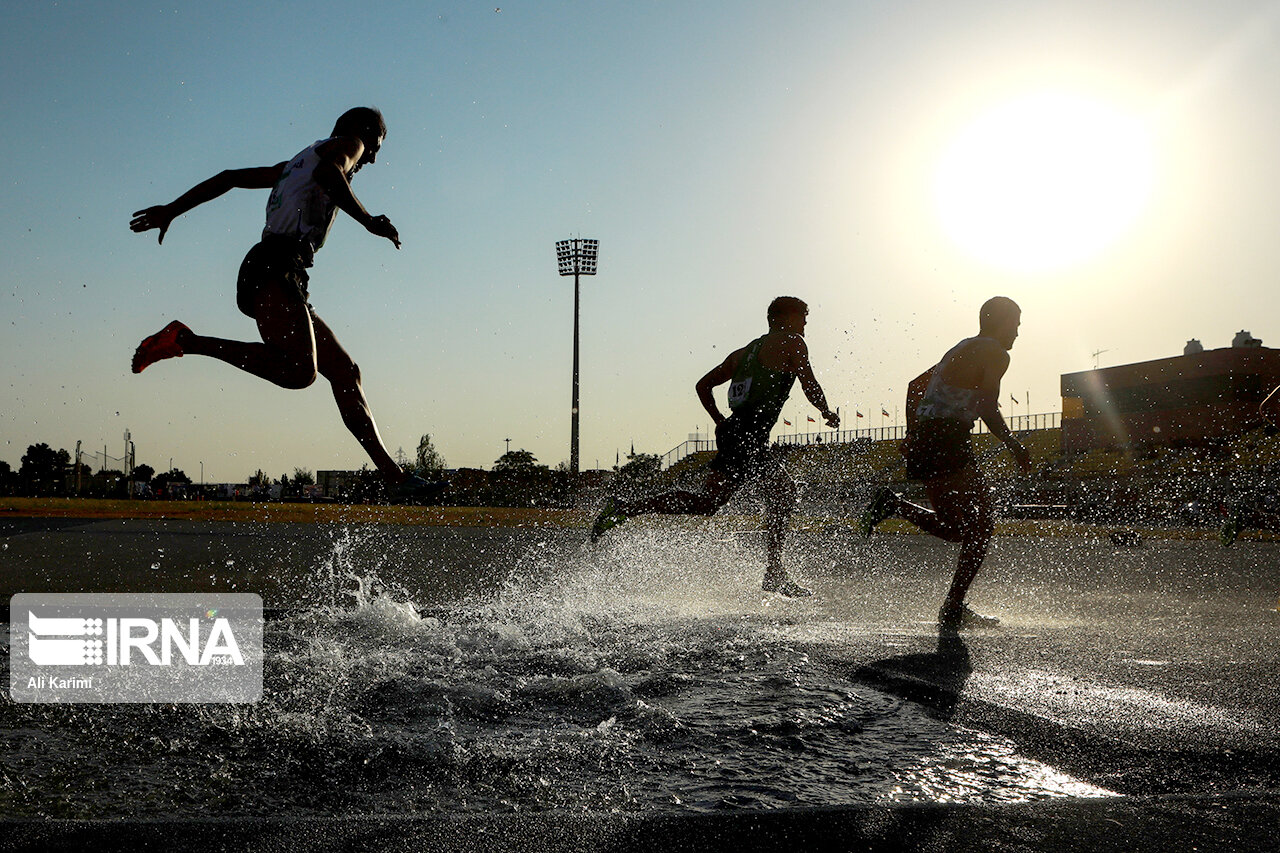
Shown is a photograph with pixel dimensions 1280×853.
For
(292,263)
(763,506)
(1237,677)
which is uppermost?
(292,263)

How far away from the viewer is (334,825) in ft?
7.26

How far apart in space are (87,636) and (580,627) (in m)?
2.65

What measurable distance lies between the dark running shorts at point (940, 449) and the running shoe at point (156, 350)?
4266mm

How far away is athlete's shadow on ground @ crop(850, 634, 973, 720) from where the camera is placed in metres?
3.71

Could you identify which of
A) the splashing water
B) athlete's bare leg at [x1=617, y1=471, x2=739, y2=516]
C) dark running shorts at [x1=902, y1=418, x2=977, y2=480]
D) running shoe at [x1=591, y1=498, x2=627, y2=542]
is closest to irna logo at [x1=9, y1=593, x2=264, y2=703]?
the splashing water

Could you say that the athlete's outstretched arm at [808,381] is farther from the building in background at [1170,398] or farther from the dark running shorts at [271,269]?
the building in background at [1170,398]

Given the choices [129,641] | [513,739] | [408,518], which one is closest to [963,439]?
[513,739]

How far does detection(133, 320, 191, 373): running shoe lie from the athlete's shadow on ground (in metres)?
3.22

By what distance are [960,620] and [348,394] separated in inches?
154

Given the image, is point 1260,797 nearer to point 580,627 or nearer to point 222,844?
point 222,844

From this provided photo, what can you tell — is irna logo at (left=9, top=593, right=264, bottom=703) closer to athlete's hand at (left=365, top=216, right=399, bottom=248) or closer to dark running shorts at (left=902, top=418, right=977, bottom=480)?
athlete's hand at (left=365, top=216, right=399, bottom=248)

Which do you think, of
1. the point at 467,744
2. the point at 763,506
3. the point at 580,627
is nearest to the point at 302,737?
the point at 467,744

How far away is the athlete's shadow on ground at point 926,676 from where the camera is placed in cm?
371

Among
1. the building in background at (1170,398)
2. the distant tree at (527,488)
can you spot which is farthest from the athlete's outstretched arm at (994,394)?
the building in background at (1170,398)
